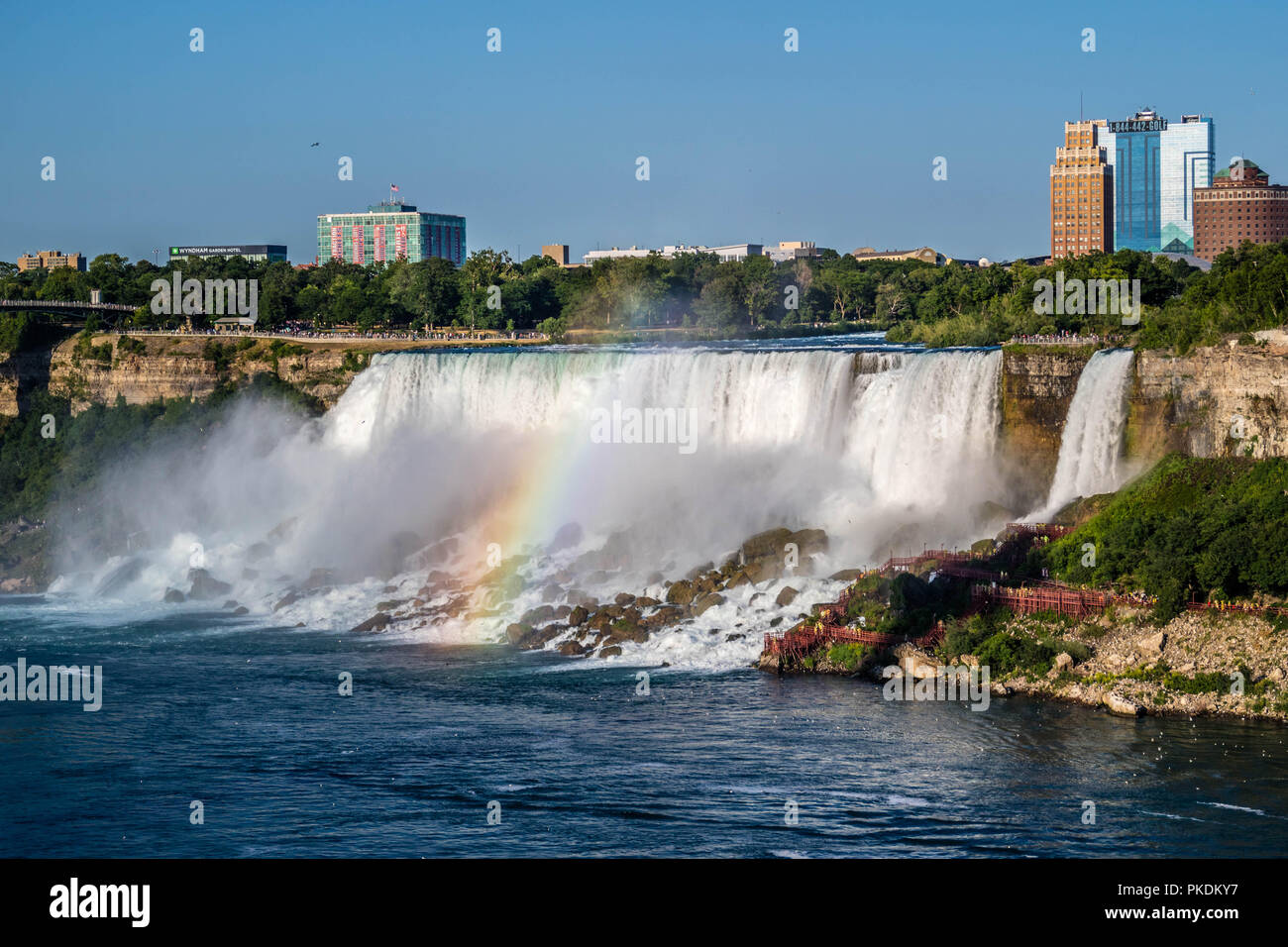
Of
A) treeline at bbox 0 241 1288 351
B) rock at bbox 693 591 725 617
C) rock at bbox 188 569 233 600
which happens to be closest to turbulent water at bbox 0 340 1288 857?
rock at bbox 693 591 725 617

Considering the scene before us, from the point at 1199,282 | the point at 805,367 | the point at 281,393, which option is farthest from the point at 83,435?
the point at 1199,282

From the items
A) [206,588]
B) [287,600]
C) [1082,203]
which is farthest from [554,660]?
[1082,203]

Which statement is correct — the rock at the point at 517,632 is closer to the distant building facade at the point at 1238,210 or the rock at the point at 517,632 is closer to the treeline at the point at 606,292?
the treeline at the point at 606,292

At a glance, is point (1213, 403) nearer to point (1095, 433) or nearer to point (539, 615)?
point (1095, 433)

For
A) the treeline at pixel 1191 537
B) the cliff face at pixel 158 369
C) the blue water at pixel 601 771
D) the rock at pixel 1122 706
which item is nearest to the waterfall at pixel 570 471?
the cliff face at pixel 158 369
